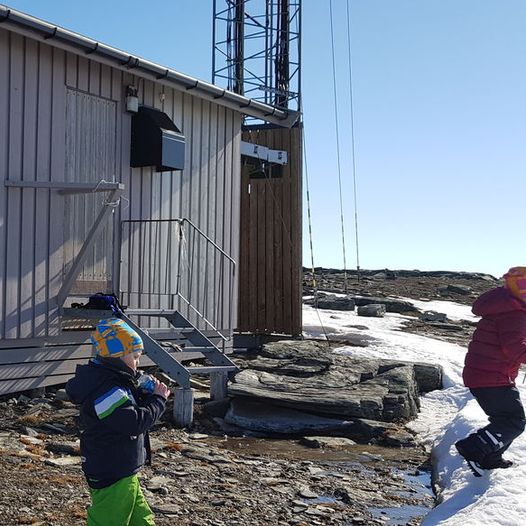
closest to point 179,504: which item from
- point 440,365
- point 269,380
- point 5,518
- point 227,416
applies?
point 5,518

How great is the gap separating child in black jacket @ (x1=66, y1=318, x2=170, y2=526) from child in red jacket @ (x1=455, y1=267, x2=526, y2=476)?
284 cm

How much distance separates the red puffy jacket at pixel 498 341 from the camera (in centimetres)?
600

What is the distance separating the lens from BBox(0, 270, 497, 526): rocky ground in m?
5.61

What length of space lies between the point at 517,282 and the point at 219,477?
2.84m

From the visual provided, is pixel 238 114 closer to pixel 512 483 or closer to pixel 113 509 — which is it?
pixel 512 483

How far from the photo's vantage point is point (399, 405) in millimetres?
9664

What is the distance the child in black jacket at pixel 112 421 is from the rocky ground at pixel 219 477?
1.21 m

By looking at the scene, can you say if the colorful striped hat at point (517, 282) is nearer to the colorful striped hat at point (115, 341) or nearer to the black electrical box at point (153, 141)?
the colorful striped hat at point (115, 341)

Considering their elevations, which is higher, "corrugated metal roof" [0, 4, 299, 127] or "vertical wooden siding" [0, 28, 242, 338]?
"corrugated metal roof" [0, 4, 299, 127]

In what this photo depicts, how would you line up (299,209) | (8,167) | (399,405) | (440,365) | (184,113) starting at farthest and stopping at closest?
(299,209), (440,365), (184,113), (399,405), (8,167)

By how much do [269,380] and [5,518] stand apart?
504cm

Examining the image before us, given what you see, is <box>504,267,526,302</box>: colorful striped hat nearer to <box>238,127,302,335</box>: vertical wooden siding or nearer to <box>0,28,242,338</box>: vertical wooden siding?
<box>0,28,242,338</box>: vertical wooden siding

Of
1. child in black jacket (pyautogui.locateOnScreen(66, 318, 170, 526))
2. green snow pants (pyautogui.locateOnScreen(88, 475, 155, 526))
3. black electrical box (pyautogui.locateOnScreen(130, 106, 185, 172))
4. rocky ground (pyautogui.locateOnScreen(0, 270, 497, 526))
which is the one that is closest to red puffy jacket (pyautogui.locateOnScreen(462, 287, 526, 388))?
rocky ground (pyautogui.locateOnScreen(0, 270, 497, 526))

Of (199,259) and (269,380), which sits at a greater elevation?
(199,259)
